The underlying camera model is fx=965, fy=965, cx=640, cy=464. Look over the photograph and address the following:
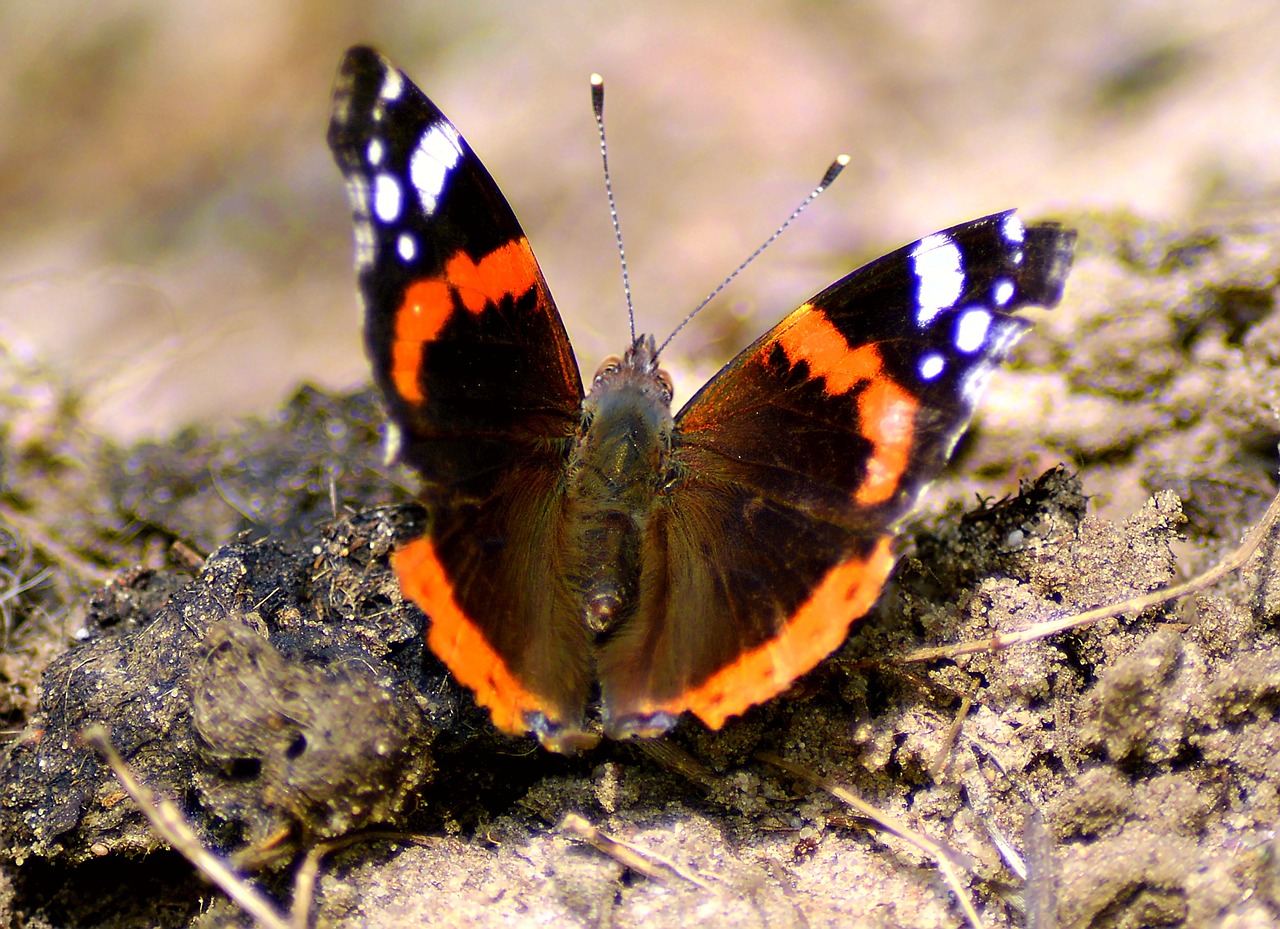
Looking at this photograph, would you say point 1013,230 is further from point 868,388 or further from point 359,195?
point 359,195

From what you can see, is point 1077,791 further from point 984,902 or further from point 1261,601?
point 1261,601

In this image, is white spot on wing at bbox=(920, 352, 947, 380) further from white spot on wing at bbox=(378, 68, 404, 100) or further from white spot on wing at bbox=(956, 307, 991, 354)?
white spot on wing at bbox=(378, 68, 404, 100)

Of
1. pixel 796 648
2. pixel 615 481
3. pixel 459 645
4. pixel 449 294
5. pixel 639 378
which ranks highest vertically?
pixel 639 378

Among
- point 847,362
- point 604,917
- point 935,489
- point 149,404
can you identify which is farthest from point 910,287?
point 149,404

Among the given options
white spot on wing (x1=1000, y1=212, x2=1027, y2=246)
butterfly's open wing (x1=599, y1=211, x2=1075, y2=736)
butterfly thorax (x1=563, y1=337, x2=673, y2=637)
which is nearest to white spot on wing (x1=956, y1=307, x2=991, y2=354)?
butterfly's open wing (x1=599, y1=211, x2=1075, y2=736)

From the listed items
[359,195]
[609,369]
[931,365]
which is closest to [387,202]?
[359,195]
